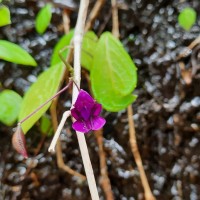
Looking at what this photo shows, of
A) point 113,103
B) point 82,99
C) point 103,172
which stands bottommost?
point 103,172

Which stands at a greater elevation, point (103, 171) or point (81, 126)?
point (81, 126)

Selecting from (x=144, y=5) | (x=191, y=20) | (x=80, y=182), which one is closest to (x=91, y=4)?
(x=144, y=5)

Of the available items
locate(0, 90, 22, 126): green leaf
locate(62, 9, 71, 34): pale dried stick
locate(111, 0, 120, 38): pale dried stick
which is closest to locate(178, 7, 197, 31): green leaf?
locate(111, 0, 120, 38): pale dried stick

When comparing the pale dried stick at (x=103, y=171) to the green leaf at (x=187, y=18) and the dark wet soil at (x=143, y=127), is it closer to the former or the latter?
the dark wet soil at (x=143, y=127)

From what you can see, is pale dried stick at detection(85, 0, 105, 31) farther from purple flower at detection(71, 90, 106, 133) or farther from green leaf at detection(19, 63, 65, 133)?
purple flower at detection(71, 90, 106, 133)

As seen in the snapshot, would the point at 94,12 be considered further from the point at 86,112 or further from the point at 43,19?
the point at 86,112

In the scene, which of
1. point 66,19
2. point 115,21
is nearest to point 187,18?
point 115,21

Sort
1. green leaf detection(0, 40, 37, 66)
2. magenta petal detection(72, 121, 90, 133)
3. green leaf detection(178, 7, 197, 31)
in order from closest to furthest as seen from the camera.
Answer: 1. magenta petal detection(72, 121, 90, 133)
2. green leaf detection(0, 40, 37, 66)
3. green leaf detection(178, 7, 197, 31)
